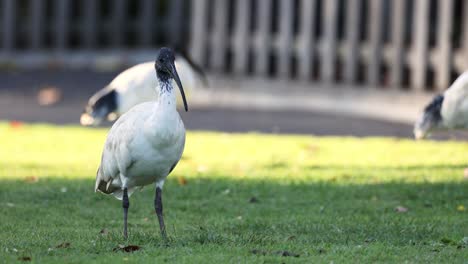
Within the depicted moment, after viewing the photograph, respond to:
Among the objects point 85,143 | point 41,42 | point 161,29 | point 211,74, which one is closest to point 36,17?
point 41,42

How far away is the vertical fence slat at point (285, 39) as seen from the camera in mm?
14672

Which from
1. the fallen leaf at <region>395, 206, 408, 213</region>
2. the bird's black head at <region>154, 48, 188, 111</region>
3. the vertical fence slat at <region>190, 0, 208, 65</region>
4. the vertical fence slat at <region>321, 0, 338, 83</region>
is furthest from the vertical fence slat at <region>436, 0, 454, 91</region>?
the bird's black head at <region>154, 48, 188, 111</region>

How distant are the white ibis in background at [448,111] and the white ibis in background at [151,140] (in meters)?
3.62

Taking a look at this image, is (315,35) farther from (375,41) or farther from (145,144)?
(145,144)

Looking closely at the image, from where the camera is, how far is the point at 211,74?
15.3 m

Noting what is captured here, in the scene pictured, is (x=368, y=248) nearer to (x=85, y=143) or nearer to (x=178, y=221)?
(x=178, y=221)

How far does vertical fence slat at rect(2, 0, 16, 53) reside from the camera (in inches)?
703

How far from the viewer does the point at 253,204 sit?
8156 mm

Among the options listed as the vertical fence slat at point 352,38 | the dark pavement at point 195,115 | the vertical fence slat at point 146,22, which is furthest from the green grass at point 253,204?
the vertical fence slat at point 146,22

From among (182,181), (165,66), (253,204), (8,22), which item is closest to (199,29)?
(8,22)

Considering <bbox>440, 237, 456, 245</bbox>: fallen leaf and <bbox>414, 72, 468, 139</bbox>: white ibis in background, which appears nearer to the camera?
<bbox>440, 237, 456, 245</bbox>: fallen leaf

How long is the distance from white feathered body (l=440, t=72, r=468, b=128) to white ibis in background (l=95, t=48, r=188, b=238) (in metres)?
3.60

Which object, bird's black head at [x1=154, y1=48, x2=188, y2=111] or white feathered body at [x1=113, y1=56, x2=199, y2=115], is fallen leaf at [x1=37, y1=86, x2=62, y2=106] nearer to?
white feathered body at [x1=113, y1=56, x2=199, y2=115]

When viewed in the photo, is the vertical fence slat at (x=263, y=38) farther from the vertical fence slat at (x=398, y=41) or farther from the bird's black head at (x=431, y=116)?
the bird's black head at (x=431, y=116)
